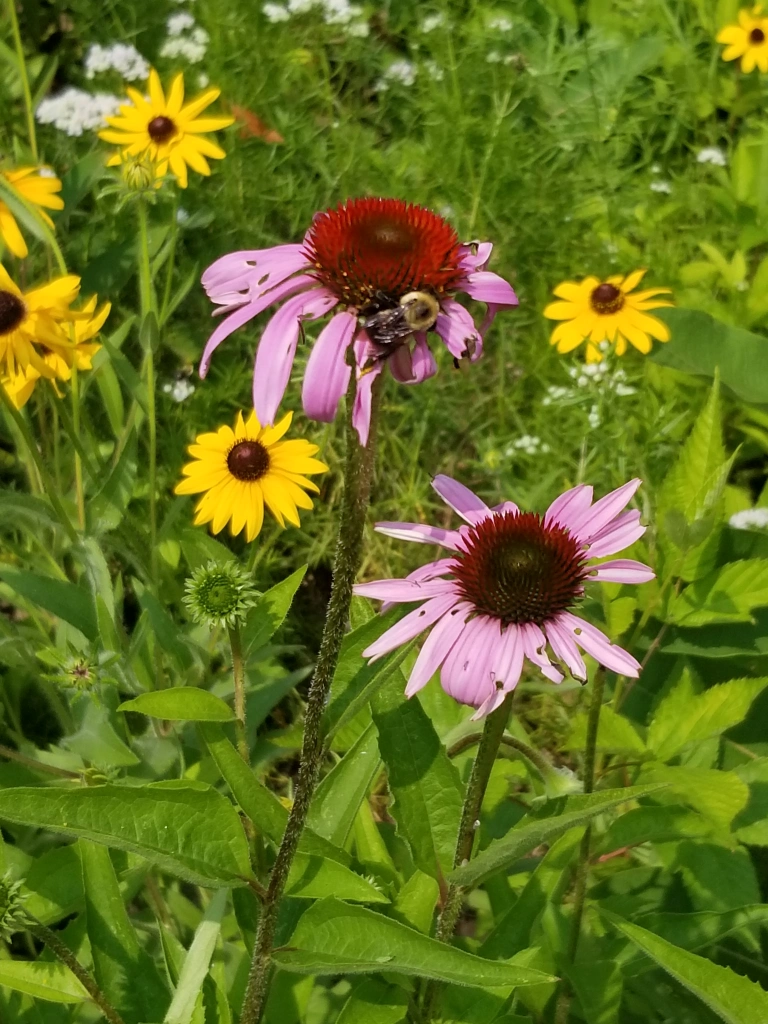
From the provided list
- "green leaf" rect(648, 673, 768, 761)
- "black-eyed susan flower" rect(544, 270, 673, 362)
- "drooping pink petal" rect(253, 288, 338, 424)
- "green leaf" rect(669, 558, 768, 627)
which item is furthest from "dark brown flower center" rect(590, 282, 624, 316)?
"drooping pink petal" rect(253, 288, 338, 424)

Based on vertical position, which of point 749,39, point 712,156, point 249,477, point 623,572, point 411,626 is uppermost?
point 749,39

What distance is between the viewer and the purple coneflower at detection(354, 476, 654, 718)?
807 millimetres

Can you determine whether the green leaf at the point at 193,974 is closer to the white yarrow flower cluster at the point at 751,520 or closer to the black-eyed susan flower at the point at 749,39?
the white yarrow flower cluster at the point at 751,520

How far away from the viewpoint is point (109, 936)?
3.19ft

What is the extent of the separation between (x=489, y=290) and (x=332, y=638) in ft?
1.11

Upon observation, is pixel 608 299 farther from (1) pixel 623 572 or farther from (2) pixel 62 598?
(2) pixel 62 598

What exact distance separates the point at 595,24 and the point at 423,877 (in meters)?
3.10

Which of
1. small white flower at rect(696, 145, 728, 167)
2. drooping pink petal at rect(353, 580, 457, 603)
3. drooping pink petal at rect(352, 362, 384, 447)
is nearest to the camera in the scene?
drooping pink petal at rect(352, 362, 384, 447)

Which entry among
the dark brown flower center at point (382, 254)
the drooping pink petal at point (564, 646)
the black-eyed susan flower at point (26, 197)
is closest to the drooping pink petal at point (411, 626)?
the drooping pink petal at point (564, 646)

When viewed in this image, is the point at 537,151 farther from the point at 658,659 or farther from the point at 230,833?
the point at 230,833

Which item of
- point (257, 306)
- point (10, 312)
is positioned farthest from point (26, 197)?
point (257, 306)

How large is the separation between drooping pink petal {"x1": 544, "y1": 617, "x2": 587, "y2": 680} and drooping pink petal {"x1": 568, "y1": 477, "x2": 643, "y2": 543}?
0.12 metres

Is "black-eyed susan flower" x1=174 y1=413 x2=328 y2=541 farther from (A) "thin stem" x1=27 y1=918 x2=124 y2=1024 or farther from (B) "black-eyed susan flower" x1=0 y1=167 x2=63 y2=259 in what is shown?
(A) "thin stem" x1=27 y1=918 x2=124 y2=1024

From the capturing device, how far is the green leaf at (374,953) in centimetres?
73
